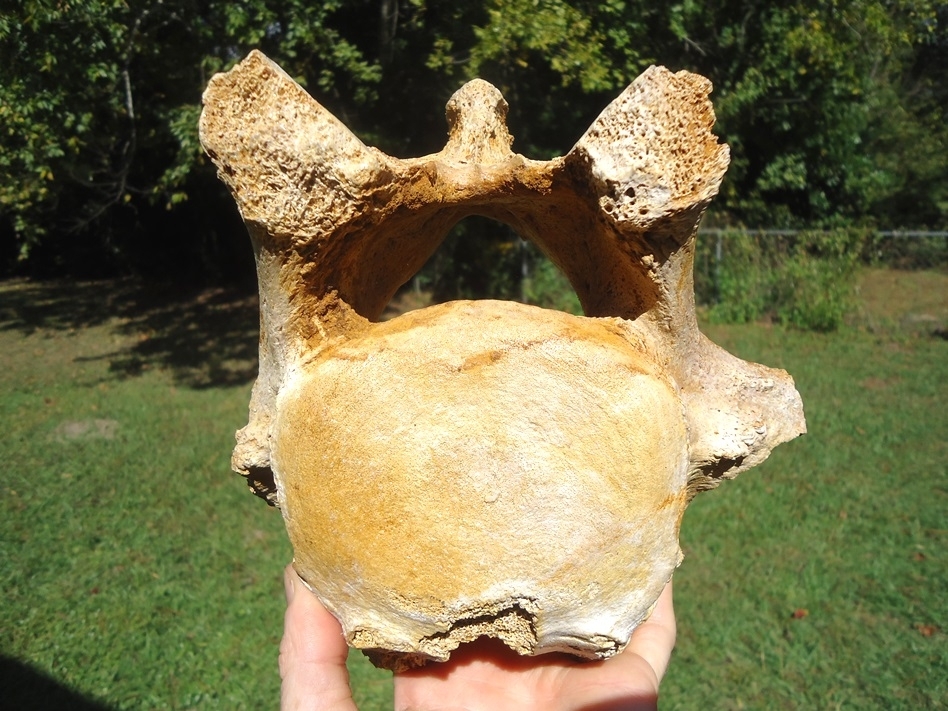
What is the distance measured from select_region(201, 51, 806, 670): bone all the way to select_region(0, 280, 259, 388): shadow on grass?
23.7 feet

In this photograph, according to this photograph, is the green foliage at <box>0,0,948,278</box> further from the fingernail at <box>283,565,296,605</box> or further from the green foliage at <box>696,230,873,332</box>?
the fingernail at <box>283,565,296,605</box>

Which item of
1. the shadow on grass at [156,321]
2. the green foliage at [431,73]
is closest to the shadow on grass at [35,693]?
the green foliage at [431,73]

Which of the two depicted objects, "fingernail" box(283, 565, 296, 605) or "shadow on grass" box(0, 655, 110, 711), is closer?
"fingernail" box(283, 565, 296, 605)

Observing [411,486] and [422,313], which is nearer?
[411,486]

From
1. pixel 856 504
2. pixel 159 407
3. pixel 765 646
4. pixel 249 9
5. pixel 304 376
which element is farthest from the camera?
pixel 159 407

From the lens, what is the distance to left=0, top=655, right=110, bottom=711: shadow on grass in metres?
3.61

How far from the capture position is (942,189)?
16.3 m

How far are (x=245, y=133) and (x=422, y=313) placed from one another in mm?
588

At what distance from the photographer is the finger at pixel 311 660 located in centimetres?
210

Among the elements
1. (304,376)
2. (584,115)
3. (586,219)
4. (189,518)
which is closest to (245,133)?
(304,376)

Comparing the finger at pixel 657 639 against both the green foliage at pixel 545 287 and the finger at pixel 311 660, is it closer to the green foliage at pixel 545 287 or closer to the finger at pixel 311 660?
the finger at pixel 311 660

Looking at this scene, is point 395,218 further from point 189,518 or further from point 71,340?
point 71,340

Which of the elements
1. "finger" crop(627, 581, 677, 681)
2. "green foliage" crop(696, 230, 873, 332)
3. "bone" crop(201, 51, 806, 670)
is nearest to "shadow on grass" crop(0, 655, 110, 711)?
"bone" crop(201, 51, 806, 670)

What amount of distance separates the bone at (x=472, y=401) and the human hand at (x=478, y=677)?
0.17 metres
